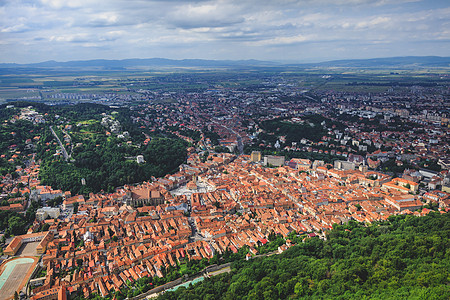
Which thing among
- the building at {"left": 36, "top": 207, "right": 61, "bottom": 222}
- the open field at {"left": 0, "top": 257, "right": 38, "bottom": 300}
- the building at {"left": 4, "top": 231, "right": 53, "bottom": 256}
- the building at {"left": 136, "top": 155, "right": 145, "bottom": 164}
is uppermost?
the building at {"left": 136, "top": 155, "right": 145, "bottom": 164}

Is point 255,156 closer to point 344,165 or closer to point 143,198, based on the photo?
point 344,165

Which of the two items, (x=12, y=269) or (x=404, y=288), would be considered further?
(x=12, y=269)

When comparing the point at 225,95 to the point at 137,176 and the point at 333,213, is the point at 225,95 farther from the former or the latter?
the point at 333,213

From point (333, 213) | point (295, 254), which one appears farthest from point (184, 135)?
point (295, 254)

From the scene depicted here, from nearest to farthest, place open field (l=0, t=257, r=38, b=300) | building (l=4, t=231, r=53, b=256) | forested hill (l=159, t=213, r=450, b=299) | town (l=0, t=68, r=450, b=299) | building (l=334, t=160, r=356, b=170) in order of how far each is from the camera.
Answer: forested hill (l=159, t=213, r=450, b=299)
open field (l=0, t=257, r=38, b=300)
town (l=0, t=68, r=450, b=299)
building (l=4, t=231, r=53, b=256)
building (l=334, t=160, r=356, b=170)

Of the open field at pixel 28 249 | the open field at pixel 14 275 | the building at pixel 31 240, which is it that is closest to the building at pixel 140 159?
the building at pixel 31 240

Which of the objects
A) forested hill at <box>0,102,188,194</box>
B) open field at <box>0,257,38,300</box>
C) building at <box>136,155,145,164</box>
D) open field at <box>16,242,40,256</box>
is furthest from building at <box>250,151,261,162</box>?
open field at <box>0,257,38,300</box>

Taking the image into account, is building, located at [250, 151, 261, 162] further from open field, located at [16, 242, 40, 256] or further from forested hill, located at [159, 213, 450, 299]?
open field, located at [16, 242, 40, 256]

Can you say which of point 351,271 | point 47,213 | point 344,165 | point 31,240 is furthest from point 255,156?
point 351,271
